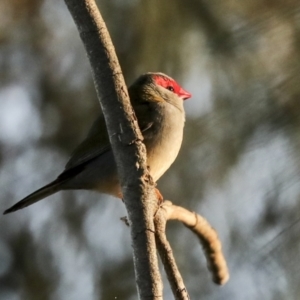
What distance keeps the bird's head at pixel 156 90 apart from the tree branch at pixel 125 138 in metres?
1.97

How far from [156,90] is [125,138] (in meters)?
2.20

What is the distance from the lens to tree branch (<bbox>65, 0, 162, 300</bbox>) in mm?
2240

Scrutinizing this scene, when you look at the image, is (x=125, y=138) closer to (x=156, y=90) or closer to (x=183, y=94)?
(x=156, y=90)

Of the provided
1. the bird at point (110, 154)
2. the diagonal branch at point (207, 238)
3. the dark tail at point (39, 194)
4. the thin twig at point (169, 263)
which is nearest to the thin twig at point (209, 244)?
the diagonal branch at point (207, 238)

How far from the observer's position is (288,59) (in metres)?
3.73

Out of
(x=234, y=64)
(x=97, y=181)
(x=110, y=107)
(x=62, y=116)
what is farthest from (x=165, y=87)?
(x=110, y=107)

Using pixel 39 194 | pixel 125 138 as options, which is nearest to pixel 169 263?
pixel 125 138

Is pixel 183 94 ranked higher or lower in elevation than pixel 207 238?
higher

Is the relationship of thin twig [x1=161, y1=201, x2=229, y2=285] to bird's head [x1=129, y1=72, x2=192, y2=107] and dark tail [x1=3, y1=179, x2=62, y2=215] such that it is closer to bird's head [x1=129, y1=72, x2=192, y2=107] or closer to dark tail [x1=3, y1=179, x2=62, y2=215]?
dark tail [x1=3, y1=179, x2=62, y2=215]

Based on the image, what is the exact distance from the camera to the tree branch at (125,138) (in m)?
2.24

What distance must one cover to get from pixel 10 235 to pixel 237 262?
2.39 metres

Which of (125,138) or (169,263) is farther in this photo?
(169,263)

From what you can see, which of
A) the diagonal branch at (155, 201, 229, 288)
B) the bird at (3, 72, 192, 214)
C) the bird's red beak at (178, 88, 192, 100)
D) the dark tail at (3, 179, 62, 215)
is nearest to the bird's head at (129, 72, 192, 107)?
the bird's red beak at (178, 88, 192, 100)

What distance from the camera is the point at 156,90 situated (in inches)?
176
